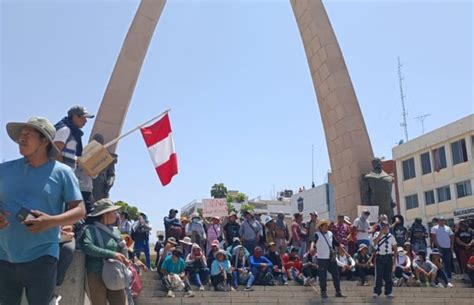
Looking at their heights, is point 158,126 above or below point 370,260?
above

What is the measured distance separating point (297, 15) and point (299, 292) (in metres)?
11.7

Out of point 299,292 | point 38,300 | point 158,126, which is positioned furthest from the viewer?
point 158,126

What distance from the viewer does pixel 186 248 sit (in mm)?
11773

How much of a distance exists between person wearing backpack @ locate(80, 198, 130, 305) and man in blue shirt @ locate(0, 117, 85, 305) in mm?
1333

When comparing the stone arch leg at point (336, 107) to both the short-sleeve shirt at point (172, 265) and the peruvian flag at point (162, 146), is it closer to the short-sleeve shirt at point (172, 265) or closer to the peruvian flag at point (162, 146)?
the peruvian flag at point (162, 146)

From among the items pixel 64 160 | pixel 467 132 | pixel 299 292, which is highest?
pixel 467 132

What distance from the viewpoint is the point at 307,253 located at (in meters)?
12.1

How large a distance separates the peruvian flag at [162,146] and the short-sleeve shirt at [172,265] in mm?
1802

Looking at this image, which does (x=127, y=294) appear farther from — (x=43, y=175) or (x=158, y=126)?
(x=158, y=126)

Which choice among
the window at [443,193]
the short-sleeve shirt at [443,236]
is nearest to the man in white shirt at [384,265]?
the short-sleeve shirt at [443,236]

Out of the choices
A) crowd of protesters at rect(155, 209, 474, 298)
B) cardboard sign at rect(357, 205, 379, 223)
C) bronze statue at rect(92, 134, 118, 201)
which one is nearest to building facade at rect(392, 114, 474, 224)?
cardboard sign at rect(357, 205, 379, 223)

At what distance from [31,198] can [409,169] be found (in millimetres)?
38722

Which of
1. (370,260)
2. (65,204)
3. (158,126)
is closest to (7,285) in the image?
(65,204)

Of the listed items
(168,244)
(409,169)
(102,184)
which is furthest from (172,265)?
(409,169)
